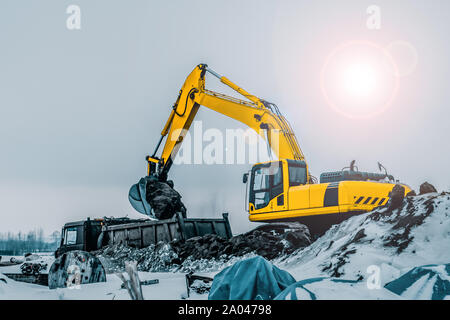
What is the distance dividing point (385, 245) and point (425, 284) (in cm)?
276

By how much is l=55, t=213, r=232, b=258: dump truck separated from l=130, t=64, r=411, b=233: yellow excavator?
1.01m

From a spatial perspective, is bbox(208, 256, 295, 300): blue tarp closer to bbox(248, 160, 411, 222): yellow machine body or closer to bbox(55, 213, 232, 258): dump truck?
bbox(248, 160, 411, 222): yellow machine body

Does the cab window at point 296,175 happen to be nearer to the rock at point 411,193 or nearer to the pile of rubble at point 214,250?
the pile of rubble at point 214,250

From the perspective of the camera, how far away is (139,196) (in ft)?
41.2

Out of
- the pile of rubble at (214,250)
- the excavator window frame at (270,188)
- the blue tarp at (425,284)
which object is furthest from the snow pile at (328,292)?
the excavator window frame at (270,188)

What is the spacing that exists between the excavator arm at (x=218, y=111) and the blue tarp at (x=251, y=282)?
615 cm

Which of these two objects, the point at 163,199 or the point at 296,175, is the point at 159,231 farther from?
the point at 296,175

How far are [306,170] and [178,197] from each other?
4.07 m

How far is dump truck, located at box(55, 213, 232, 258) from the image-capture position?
1078 centimetres

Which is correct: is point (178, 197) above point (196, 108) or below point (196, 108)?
below

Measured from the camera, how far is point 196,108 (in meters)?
13.2
